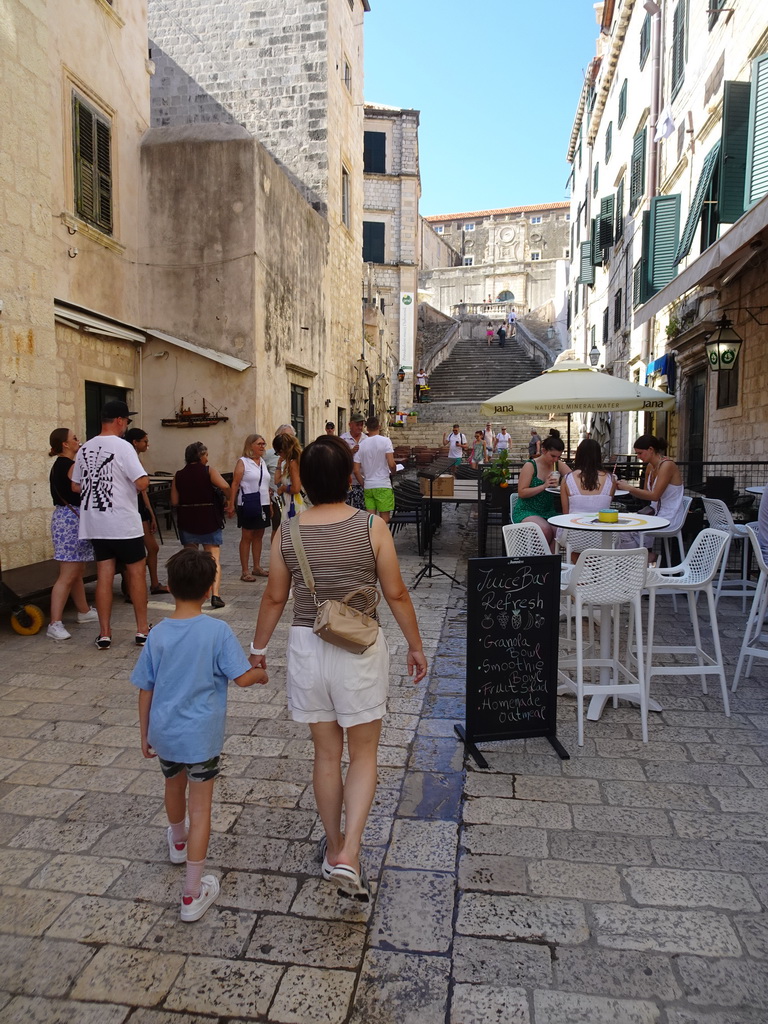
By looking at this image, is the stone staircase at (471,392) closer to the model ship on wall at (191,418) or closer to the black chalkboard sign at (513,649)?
the model ship on wall at (191,418)

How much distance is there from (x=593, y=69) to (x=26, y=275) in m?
25.9

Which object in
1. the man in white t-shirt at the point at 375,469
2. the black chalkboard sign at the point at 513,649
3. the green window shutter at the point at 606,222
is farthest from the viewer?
the green window shutter at the point at 606,222

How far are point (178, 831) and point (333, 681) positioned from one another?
34.6 inches

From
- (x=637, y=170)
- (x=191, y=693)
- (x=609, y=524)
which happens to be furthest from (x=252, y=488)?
(x=637, y=170)

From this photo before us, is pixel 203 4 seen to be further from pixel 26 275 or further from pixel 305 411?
pixel 26 275

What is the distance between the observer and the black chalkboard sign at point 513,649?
341 centimetres

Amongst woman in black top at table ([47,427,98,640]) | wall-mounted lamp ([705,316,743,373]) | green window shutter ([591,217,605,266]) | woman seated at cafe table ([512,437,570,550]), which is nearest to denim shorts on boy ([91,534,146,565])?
woman in black top at table ([47,427,98,640])

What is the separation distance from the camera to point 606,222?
20.3 metres

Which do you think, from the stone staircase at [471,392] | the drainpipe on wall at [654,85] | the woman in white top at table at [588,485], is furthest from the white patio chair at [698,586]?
the stone staircase at [471,392]

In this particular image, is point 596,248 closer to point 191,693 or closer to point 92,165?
point 92,165

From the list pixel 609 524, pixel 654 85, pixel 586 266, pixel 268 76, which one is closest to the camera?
pixel 609 524

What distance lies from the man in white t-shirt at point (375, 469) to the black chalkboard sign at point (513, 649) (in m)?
4.67

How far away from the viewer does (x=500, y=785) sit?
3.21 meters

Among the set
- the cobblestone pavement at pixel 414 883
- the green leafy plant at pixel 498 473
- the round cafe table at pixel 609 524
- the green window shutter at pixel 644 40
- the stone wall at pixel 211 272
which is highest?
the green window shutter at pixel 644 40
